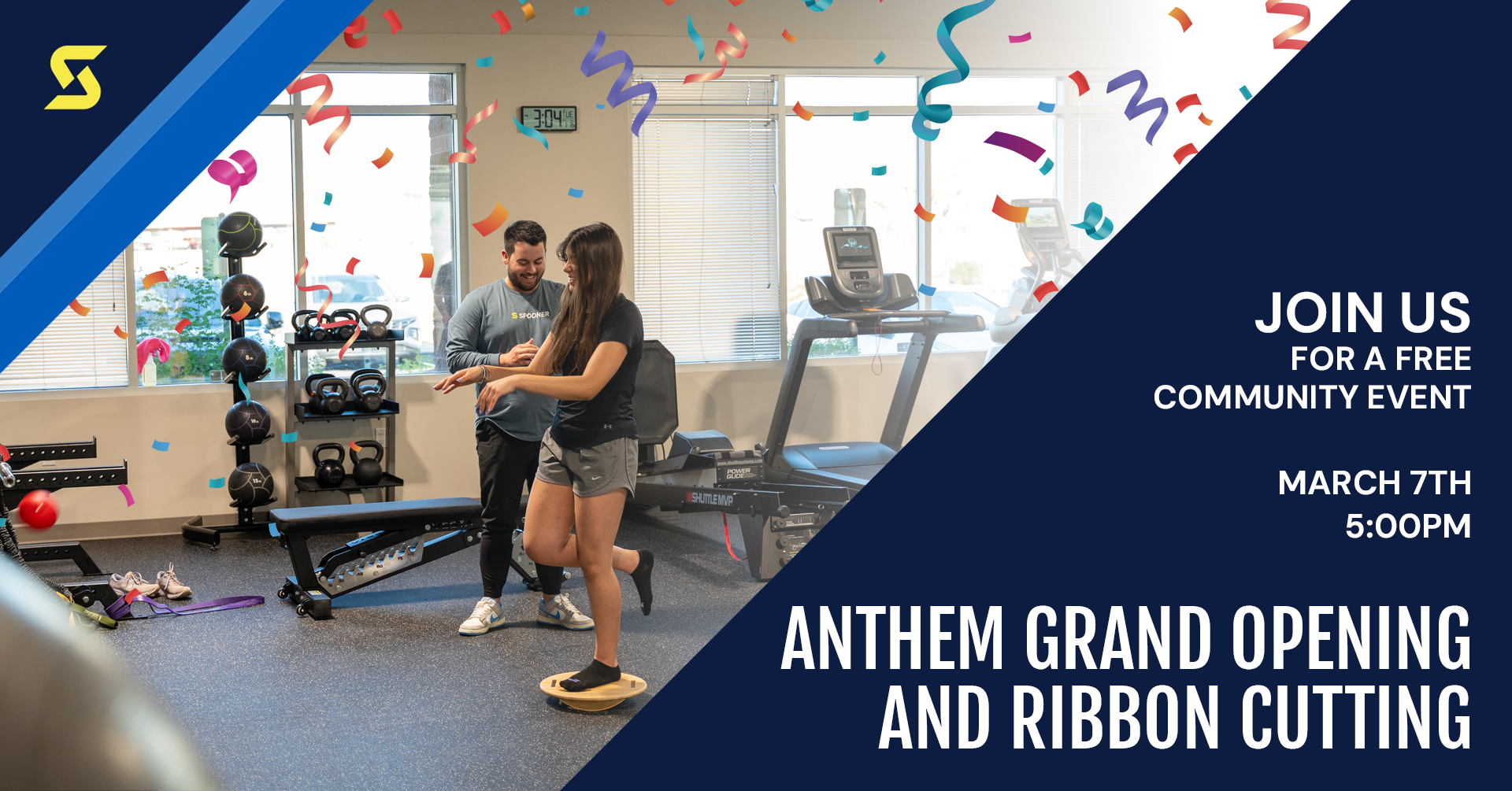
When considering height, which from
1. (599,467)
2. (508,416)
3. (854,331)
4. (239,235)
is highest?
(239,235)

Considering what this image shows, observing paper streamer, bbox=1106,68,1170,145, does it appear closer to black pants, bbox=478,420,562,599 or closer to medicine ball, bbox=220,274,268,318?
black pants, bbox=478,420,562,599

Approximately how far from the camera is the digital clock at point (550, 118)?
7195 millimetres

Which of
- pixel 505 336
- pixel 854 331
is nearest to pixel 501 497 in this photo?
pixel 505 336

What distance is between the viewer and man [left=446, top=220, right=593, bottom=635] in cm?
468

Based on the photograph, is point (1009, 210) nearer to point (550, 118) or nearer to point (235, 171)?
point (550, 118)

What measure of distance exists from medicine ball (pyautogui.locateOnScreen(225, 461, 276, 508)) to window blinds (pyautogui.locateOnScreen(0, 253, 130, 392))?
3.14ft

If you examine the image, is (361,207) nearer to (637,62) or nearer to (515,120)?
(515,120)

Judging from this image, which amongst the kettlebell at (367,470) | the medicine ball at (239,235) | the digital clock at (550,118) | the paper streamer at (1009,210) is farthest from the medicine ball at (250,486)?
the paper streamer at (1009,210)

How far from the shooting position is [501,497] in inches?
187

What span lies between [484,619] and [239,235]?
3.06 m

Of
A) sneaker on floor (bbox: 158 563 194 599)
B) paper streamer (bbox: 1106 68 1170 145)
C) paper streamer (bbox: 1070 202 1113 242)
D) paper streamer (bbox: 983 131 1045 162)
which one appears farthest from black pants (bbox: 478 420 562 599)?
paper streamer (bbox: 1106 68 1170 145)

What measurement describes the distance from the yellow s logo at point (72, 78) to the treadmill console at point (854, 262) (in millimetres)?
6062

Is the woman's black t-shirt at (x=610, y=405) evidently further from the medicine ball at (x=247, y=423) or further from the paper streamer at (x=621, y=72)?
the paper streamer at (x=621, y=72)

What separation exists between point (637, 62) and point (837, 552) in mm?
5489
